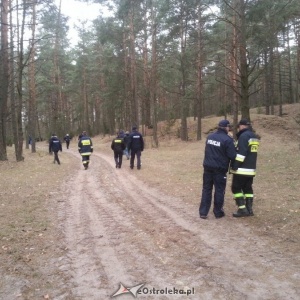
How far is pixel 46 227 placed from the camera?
620 centimetres

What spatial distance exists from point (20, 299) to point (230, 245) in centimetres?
318

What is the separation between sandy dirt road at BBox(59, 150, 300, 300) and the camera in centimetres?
361

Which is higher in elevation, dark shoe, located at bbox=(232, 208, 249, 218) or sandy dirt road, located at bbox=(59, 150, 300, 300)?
dark shoe, located at bbox=(232, 208, 249, 218)

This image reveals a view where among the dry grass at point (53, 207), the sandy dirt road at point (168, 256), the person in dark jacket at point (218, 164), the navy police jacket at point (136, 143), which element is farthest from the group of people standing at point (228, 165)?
the navy police jacket at point (136, 143)

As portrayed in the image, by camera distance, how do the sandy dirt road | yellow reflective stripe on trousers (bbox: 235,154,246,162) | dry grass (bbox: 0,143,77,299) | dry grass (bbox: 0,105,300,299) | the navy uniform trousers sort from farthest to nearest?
the navy uniform trousers
yellow reflective stripe on trousers (bbox: 235,154,246,162)
dry grass (bbox: 0,105,300,299)
dry grass (bbox: 0,143,77,299)
the sandy dirt road

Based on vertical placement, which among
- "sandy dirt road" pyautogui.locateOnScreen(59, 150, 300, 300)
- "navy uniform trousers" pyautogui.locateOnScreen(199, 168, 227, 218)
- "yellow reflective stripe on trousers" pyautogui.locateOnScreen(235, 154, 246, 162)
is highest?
"yellow reflective stripe on trousers" pyautogui.locateOnScreen(235, 154, 246, 162)

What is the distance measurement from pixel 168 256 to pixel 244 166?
2769 millimetres

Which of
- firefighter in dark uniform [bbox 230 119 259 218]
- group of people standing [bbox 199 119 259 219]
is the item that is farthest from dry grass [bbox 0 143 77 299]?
firefighter in dark uniform [bbox 230 119 259 218]

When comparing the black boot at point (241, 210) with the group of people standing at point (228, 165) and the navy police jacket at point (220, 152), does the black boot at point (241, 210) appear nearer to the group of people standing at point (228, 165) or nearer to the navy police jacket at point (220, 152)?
the group of people standing at point (228, 165)

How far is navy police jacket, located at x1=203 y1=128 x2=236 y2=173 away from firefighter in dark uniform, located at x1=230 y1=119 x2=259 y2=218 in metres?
0.16

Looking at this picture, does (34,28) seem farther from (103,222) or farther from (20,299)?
(20,299)

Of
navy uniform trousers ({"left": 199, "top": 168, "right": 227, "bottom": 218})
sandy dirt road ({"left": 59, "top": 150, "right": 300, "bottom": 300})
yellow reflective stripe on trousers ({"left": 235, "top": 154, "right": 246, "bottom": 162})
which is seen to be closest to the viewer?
sandy dirt road ({"left": 59, "top": 150, "right": 300, "bottom": 300})

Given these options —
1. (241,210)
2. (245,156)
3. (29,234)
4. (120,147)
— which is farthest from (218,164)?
(120,147)

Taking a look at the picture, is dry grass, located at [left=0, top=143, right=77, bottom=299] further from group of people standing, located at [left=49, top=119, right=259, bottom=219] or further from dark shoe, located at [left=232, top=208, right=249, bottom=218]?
dark shoe, located at [left=232, top=208, right=249, bottom=218]
